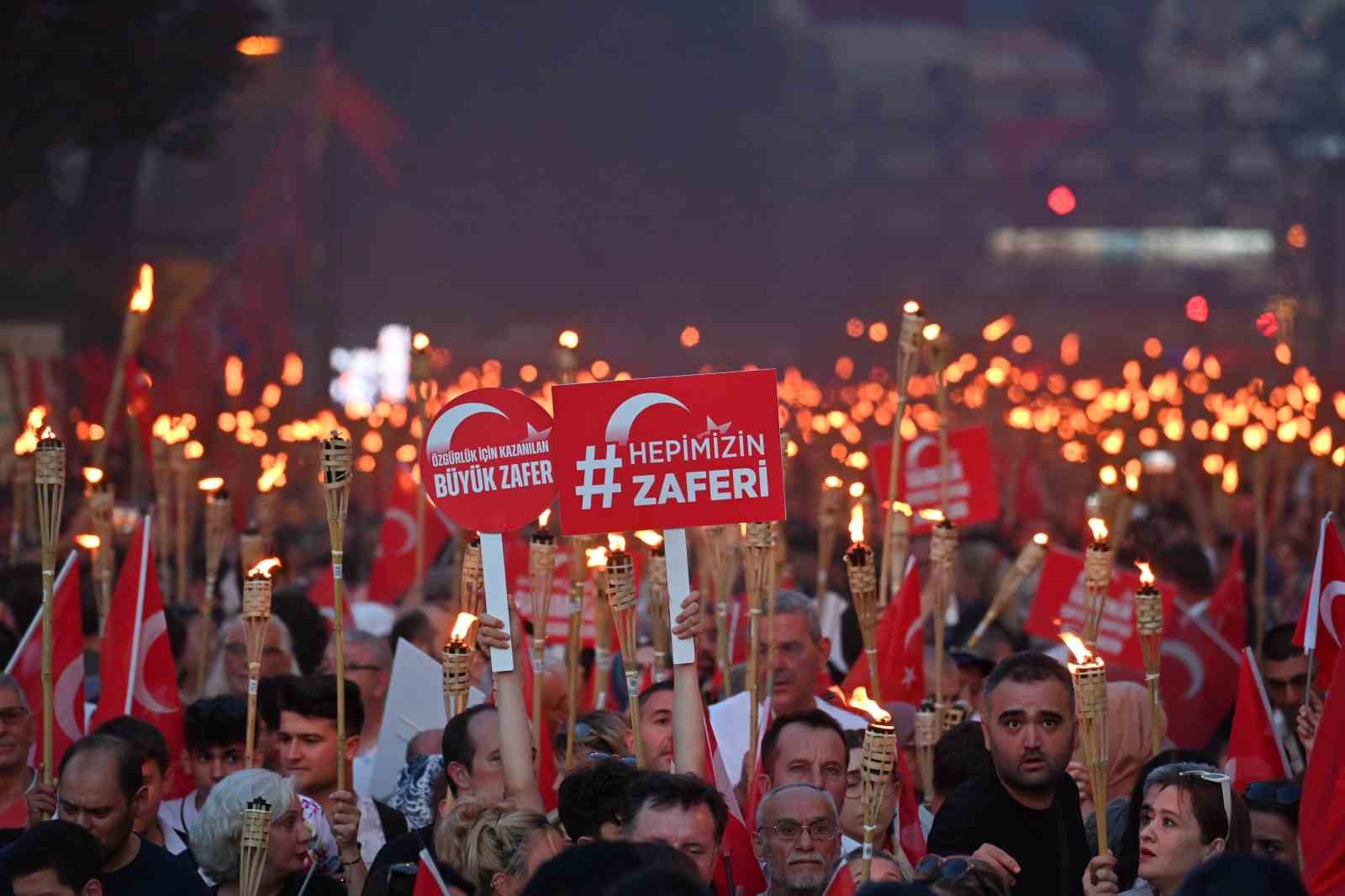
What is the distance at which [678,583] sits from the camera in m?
4.47

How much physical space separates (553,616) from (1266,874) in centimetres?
425

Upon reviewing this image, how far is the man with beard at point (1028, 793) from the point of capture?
435 cm

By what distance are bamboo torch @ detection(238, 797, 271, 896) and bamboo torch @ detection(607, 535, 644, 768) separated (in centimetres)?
82

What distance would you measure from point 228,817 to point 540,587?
1180mm

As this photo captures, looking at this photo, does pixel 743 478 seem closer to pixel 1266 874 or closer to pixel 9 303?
pixel 1266 874

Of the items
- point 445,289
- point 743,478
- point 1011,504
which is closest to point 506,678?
point 743,478

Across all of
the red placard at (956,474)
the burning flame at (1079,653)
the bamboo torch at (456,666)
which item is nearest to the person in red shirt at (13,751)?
the bamboo torch at (456,666)

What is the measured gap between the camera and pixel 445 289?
27719mm

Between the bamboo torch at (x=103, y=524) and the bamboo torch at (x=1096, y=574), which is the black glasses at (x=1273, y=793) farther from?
the bamboo torch at (x=103, y=524)

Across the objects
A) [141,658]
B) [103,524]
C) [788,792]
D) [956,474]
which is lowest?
[788,792]

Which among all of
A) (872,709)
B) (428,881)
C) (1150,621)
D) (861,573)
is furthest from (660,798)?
(1150,621)

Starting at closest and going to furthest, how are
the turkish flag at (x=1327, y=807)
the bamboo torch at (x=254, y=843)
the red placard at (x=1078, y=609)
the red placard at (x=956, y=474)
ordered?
the bamboo torch at (x=254, y=843) → the turkish flag at (x=1327, y=807) → the red placard at (x=1078, y=609) → the red placard at (x=956, y=474)

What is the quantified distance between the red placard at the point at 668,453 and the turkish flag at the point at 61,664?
5.30ft

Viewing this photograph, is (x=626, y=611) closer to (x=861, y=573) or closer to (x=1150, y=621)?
(x=861, y=573)
